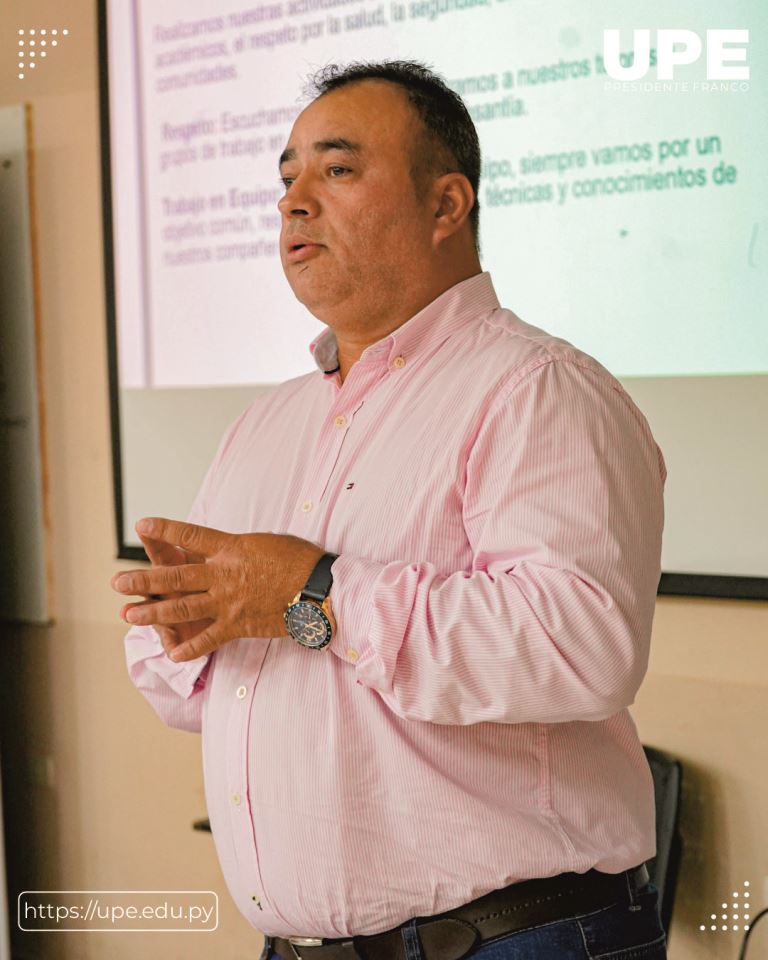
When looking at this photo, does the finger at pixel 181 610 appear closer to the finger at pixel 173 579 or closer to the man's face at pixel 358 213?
the finger at pixel 173 579

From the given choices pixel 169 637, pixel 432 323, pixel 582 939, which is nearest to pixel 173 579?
pixel 169 637

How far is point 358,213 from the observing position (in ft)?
4.69

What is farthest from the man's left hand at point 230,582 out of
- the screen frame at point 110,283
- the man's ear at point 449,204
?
the screen frame at point 110,283

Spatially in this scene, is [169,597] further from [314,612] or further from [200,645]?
[314,612]

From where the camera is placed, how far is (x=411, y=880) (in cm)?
123

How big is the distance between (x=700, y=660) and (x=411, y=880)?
1.03m

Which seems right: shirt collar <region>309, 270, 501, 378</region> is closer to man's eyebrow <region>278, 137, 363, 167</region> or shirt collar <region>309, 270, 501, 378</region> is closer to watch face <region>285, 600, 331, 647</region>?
man's eyebrow <region>278, 137, 363, 167</region>

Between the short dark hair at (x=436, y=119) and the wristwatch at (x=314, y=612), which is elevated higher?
the short dark hair at (x=436, y=119)

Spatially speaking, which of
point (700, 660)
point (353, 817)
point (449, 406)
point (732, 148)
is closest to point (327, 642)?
point (353, 817)

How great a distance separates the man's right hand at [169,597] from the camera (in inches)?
51.0

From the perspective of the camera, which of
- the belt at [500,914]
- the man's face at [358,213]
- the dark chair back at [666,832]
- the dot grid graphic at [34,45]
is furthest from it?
the dot grid graphic at [34,45]

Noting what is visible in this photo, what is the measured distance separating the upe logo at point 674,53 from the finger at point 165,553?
131 cm

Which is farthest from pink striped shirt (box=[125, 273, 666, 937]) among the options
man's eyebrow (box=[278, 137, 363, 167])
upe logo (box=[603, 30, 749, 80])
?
upe logo (box=[603, 30, 749, 80])

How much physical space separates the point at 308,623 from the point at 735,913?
1289 mm
